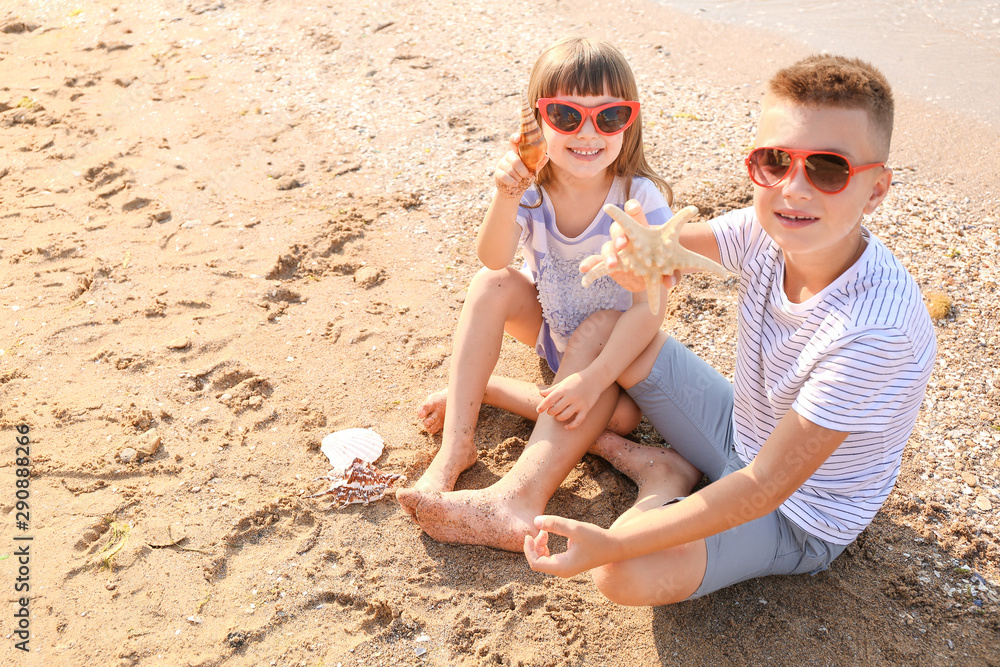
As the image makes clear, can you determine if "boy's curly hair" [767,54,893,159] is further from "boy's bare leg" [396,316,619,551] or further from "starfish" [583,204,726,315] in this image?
"boy's bare leg" [396,316,619,551]

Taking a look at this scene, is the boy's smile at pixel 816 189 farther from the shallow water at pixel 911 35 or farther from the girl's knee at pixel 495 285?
the shallow water at pixel 911 35

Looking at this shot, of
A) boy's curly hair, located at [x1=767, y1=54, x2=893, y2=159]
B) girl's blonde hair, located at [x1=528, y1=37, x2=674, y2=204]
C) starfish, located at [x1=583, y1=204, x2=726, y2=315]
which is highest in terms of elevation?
boy's curly hair, located at [x1=767, y1=54, x2=893, y2=159]

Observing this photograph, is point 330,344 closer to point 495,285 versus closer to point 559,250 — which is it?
point 495,285

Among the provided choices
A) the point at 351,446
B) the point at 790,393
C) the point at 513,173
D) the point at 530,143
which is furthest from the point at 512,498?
the point at 530,143

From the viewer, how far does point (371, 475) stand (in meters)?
3.32

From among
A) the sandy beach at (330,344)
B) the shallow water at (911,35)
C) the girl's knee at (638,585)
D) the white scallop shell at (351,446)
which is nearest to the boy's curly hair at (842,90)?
the girl's knee at (638,585)

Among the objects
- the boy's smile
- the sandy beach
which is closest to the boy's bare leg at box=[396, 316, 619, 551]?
the sandy beach

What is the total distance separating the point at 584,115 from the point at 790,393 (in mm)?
1340

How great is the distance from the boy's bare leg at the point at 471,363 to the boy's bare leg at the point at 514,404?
0.46ft

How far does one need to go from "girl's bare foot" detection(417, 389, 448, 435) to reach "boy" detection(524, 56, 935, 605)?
101 cm

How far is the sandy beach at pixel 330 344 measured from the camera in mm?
2783

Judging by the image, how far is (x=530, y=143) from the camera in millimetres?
2879

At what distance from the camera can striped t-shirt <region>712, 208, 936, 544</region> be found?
2309mm

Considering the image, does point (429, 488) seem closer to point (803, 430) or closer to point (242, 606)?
point (242, 606)
